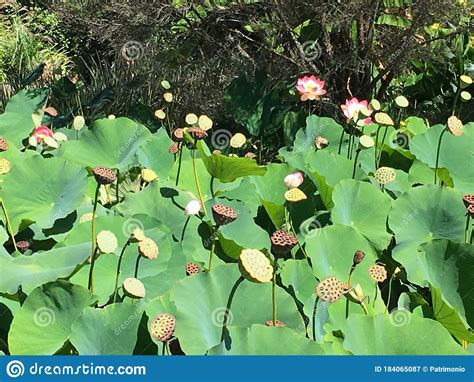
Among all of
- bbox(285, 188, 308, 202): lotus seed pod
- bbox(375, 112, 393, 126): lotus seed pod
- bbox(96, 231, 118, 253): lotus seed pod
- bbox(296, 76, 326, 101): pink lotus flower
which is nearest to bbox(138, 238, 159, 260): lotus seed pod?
bbox(96, 231, 118, 253): lotus seed pod

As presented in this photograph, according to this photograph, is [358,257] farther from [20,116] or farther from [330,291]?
[20,116]

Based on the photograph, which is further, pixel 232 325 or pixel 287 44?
pixel 287 44

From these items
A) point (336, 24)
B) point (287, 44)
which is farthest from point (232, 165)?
point (287, 44)

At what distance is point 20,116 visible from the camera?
195cm

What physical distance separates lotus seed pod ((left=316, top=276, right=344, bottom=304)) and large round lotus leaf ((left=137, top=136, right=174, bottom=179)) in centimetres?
83

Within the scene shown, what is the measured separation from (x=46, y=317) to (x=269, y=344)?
34cm

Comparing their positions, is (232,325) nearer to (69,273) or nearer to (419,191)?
(69,273)

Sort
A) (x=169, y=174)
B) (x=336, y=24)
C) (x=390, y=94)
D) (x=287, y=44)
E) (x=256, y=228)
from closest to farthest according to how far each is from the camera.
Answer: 1. (x=256, y=228)
2. (x=169, y=174)
3. (x=336, y=24)
4. (x=287, y=44)
5. (x=390, y=94)

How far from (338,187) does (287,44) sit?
2.12 m

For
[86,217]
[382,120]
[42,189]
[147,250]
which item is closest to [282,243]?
[147,250]

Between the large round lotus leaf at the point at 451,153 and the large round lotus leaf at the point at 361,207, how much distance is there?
0.33 meters

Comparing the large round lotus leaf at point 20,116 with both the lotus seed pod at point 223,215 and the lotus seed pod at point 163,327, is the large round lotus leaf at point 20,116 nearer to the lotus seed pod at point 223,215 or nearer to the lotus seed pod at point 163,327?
the lotus seed pod at point 223,215

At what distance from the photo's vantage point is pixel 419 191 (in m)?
1.45

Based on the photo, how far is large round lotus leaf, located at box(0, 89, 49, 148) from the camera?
1890mm
